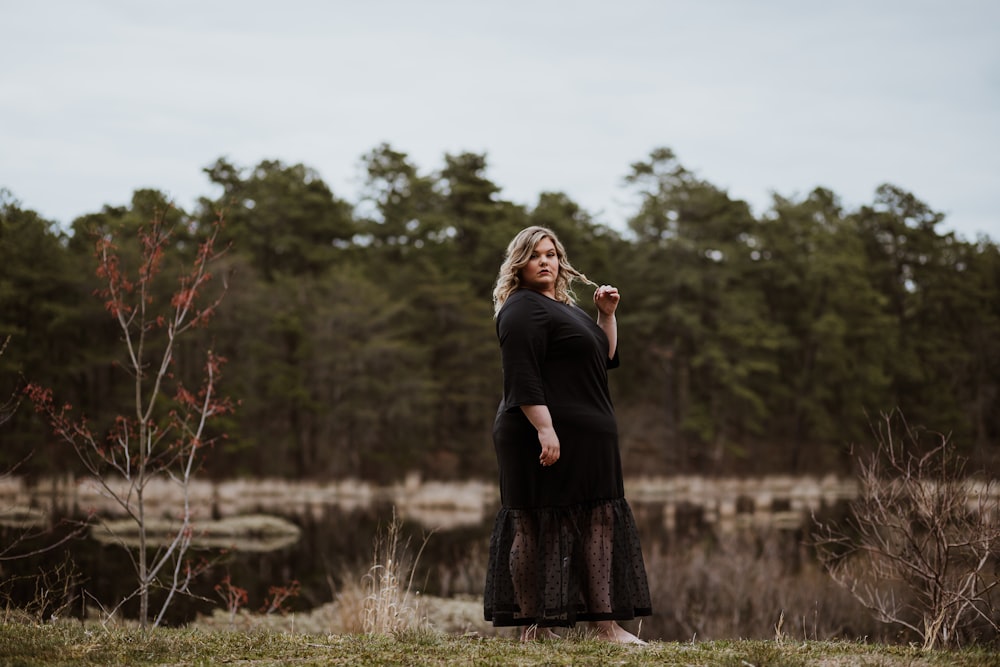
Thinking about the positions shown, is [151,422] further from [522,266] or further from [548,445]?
[548,445]

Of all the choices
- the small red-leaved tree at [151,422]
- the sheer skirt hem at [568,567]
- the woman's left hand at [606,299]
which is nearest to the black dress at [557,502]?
the sheer skirt hem at [568,567]

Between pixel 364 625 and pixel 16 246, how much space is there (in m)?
24.6

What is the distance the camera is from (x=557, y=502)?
14.5 feet

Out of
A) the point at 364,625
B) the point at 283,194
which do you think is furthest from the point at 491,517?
the point at 283,194

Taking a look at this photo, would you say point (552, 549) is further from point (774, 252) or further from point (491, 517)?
point (774, 252)

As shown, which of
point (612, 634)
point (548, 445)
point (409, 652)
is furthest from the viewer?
point (612, 634)

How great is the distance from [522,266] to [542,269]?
0.31 feet

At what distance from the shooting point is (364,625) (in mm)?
5969

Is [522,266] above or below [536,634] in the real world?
above

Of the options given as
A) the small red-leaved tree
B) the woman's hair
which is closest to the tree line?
the small red-leaved tree

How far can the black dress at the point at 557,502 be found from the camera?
438cm

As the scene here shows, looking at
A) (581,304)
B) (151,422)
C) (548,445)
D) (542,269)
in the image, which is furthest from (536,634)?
(581,304)

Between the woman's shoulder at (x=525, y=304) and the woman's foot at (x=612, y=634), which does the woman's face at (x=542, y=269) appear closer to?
the woman's shoulder at (x=525, y=304)

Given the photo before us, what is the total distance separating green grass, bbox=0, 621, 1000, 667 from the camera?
12.6 feet
